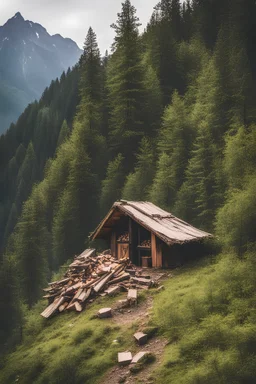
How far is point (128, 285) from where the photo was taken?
17.1 metres

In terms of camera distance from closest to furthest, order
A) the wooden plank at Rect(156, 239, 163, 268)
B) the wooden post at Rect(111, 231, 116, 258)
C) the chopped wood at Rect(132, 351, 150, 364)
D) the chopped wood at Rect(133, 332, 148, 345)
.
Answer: the chopped wood at Rect(132, 351, 150, 364), the chopped wood at Rect(133, 332, 148, 345), the wooden plank at Rect(156, 239, 163, 268), the wooden post at Rect(111, 231, 116, 258)

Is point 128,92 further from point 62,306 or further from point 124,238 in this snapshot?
point 62,306

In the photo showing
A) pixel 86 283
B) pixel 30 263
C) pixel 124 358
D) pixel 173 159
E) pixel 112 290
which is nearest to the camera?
pixel 124 358

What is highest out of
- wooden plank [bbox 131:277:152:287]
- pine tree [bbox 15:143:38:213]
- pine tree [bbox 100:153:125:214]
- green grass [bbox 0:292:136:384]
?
pine tree [bbox 15:143:38:213]

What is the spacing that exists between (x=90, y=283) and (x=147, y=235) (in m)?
5.96

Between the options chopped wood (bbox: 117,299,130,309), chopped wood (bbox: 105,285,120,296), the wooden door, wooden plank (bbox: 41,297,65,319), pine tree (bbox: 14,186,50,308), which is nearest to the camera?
chopped wood (bbox: 117,299,130,309)

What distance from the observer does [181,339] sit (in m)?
10.3

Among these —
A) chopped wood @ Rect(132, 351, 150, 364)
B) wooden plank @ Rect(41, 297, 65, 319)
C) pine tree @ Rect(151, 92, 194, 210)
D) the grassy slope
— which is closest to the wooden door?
wooden plank @ Rect(41, 297, 65, 319)

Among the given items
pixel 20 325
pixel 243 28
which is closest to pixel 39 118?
pixel 243 28

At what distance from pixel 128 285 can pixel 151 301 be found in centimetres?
242

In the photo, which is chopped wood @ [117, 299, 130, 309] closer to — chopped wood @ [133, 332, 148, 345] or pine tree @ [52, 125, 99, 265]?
chopped wood @ [133, 332, 148, 345]

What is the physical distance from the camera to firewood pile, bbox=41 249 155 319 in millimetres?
16656

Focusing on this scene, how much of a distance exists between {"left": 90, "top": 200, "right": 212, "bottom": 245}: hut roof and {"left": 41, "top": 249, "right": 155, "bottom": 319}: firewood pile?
2.57 metres

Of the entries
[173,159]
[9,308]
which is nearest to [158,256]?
[173,159]
